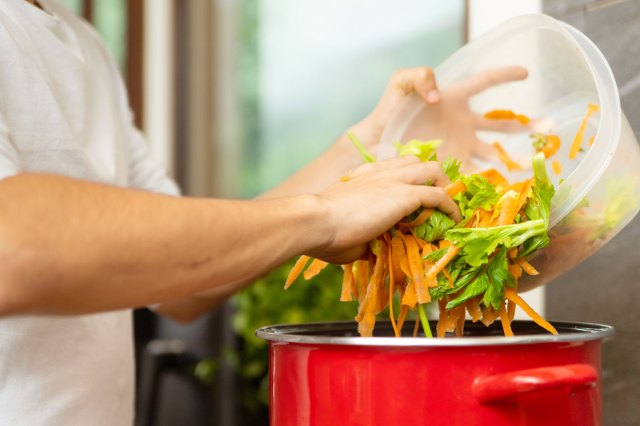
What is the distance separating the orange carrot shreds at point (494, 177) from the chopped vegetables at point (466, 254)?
0.25ft

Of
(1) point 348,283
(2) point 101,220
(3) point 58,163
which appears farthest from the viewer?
(3) point 58,163

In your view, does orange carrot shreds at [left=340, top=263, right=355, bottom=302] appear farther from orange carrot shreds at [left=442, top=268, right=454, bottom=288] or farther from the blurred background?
the blurred background

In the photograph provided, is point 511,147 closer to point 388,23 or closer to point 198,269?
point 198,269

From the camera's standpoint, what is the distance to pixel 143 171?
130 cm

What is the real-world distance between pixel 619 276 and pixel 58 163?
77 centimetres

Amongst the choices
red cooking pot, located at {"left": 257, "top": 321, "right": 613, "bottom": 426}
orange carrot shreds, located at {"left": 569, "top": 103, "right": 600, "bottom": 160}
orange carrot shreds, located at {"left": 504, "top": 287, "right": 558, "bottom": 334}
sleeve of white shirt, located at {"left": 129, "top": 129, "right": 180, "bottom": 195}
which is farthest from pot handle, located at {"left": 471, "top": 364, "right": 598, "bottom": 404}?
sleeve of white shirt, located at {"left": 129, "top": 129, "right": 180, "bottom": 195}

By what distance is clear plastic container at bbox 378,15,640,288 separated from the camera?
78 centimetres

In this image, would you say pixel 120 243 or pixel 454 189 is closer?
pixel 120 243

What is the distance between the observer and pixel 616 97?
2.58 feet

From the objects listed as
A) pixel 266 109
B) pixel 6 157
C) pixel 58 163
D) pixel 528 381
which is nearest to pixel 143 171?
pixel 58 163

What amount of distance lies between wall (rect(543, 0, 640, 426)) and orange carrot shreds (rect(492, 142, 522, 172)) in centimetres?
18

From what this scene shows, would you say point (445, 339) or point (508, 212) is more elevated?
point (508, 212)

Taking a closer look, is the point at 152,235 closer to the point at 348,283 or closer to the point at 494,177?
the point at 348,283

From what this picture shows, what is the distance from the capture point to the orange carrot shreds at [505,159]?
1.02 m
